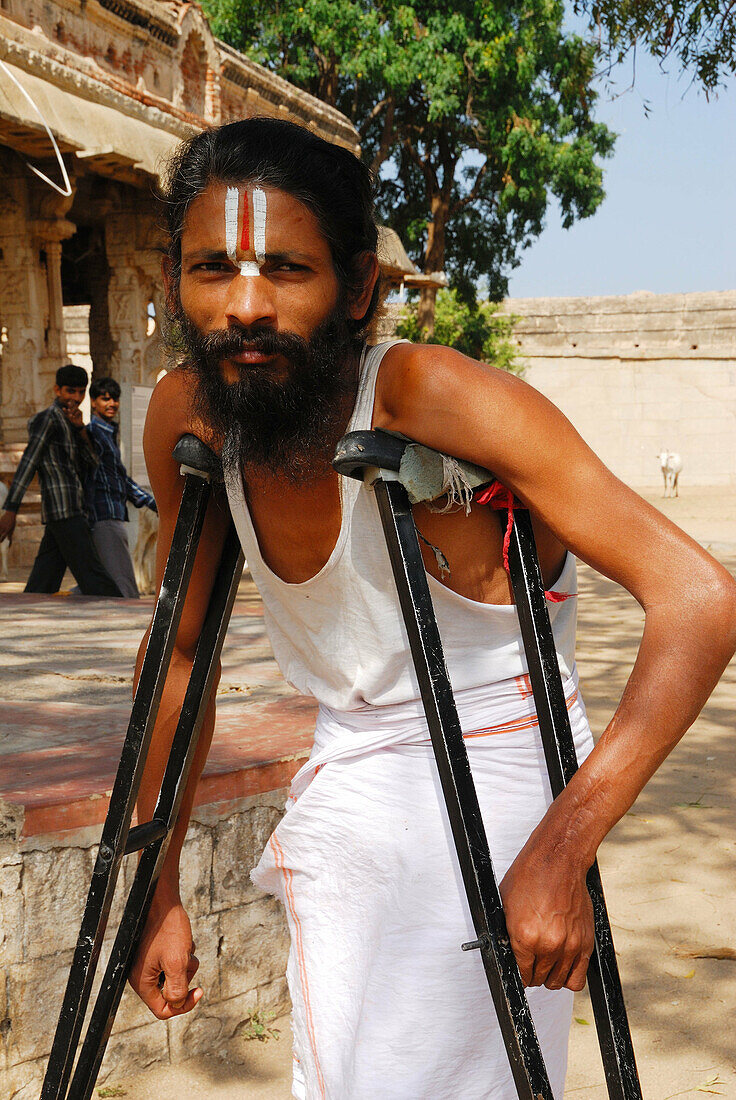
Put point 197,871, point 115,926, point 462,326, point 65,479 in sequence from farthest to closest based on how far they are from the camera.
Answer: point 462,326, point 65,479, point 197,871, point 115,926

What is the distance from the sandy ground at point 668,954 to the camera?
8.52 feet

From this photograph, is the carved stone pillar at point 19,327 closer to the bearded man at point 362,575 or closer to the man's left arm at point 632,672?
the bearded man at point 362,575

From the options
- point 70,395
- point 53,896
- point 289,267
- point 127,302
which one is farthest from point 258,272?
point 127,302

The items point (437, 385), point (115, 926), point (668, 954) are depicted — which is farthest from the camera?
point (668, 954)

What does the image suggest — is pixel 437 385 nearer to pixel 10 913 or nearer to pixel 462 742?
pixel 462 742

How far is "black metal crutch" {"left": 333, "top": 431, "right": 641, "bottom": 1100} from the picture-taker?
1.25 meters

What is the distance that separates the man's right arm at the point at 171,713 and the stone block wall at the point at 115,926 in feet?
2.28

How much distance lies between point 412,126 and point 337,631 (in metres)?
17.6

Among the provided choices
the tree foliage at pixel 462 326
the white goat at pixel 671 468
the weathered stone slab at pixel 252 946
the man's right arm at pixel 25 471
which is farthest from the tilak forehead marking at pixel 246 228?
the white goat at pixel 671 468

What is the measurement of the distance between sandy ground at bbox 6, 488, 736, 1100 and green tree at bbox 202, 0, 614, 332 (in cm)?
1166

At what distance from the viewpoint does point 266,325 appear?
150 centimetres

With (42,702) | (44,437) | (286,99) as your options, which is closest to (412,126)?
(286,99)

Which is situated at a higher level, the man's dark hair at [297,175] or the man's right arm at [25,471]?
the man's dark hair at [297,175]

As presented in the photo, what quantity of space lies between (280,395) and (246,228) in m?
0.23
